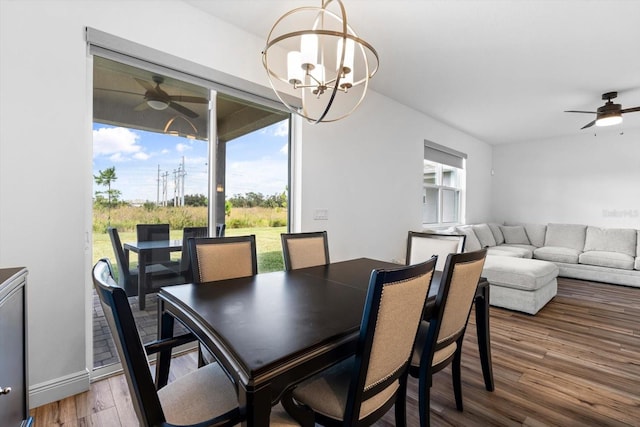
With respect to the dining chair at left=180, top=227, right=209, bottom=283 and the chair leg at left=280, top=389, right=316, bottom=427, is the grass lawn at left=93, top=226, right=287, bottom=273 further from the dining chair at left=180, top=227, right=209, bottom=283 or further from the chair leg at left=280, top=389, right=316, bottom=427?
the chair leg at left=280, top=389, right=316, bottom=427

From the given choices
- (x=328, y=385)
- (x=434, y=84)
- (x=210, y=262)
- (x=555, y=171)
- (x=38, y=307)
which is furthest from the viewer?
(x=555, y=171)

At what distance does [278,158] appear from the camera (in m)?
3.10

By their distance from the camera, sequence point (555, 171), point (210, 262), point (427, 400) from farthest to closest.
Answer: point (555, 171) → point (210, 262) → point (427, 400)

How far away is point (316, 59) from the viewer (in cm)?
155

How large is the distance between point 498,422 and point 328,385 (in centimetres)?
114

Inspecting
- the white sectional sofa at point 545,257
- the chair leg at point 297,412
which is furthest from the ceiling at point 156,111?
the white sectional sofa at point 545,257

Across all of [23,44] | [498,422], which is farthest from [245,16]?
[498,422]

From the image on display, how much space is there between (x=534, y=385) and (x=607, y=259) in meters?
4.15

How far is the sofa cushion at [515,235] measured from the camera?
6.09 metres

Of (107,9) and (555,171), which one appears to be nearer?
(107,9)

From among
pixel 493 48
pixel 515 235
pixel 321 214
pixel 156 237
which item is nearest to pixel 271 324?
pixel 156 237

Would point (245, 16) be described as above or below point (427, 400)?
above

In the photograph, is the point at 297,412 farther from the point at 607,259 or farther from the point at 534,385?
the point at 607,259

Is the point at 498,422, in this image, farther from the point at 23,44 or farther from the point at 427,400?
the point at 23,44
